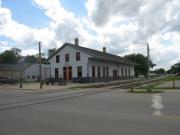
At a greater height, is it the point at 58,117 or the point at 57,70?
the point at 57,70

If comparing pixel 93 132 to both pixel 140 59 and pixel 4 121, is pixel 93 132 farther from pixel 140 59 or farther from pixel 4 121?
pixel 140 59

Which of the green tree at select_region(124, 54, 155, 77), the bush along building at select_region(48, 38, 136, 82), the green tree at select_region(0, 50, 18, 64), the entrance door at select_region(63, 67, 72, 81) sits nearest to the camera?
the bush along building at select_region(48, 38, 136, 82)

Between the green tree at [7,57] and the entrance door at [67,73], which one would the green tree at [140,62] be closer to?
the entrance door at [67,73]

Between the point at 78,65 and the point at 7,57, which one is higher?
the point at 7,57

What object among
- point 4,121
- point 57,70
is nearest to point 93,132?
point 4,121

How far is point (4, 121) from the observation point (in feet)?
28.0

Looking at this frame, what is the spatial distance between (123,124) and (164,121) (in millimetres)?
1374

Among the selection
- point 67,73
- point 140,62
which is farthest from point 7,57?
point 67,73

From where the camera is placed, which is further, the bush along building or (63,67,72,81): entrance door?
(63,67,72,81): entrance door

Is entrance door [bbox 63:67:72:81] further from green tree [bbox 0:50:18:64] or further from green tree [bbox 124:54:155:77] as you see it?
green tree [bbox 0:50:18:64]

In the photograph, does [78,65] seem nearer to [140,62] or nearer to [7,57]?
[140,62]

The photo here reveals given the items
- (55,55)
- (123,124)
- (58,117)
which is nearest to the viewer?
(123,124)

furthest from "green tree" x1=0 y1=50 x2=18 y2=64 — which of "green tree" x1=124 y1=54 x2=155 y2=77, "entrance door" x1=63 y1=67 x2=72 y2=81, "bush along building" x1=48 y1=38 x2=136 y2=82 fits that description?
"entrance door" x1=63 y1=67 x2=72 y2=81

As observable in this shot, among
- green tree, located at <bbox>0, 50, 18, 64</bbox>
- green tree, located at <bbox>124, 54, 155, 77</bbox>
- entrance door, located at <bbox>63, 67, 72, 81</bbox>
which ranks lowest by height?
entrance door, located at <bbox>63, 67, 72, 81</bbox>
